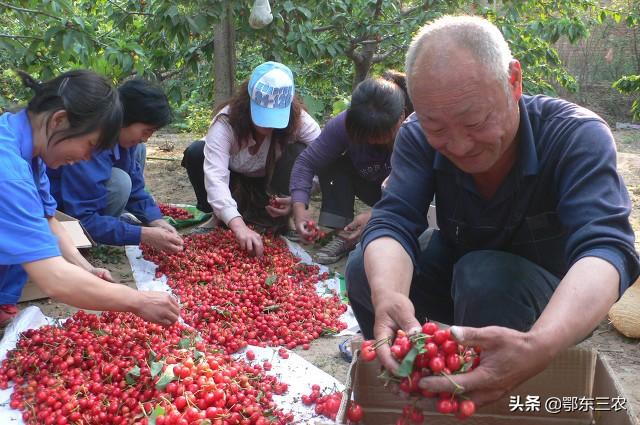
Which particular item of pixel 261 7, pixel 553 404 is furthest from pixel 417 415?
pixel 261 7

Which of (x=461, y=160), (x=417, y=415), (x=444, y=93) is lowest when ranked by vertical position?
(x=417, y=415)

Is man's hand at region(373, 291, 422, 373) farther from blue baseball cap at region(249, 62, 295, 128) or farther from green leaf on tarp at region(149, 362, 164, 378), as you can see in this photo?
blue baseball cap at region(249, 62, 295, 128)

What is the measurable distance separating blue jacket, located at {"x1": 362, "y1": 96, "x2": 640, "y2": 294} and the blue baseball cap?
1.66 m

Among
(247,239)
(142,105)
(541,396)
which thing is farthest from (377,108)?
(541,396)

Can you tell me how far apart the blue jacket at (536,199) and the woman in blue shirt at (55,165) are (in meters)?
1.03

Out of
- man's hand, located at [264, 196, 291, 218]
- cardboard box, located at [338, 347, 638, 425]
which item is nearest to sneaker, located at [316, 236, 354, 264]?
man's hand, located at [264, 196, 291, 218]

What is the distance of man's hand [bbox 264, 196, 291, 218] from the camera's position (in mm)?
4359

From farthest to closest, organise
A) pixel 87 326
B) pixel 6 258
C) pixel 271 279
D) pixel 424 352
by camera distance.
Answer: pixel 271 279 → pixel 87 326 → pixel 6 258 → pixel 424 352

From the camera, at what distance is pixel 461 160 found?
1914 millimetres

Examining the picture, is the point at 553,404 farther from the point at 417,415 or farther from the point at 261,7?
the point at 261,7

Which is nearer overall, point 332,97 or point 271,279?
point 271,279

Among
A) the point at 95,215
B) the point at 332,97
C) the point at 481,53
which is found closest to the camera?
the point at 481,53

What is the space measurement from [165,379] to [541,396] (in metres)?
1.26

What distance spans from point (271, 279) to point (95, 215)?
1.18 meters
